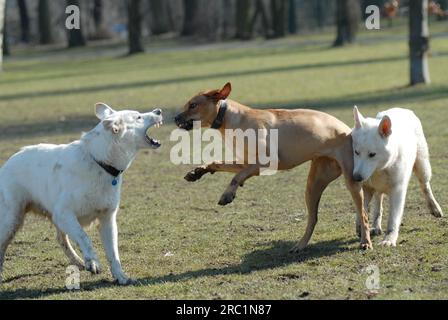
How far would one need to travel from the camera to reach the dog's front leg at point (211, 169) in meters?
Result: 8.53

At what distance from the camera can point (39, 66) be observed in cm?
4606

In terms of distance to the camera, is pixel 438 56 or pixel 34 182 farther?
pixel 438 56

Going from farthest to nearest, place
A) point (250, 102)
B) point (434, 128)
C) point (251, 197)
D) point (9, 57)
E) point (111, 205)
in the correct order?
point (9, 57) → point (250, 102) → point (434, 128) → point (251, 197) → point (111, 205)

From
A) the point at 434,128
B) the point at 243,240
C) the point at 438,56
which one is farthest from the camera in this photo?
the point at 438,56

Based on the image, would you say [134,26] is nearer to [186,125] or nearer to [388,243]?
[186,125]

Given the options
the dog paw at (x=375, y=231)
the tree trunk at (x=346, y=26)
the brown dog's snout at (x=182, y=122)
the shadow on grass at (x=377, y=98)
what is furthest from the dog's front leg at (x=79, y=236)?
the tree trunk at (x=346, y=26)

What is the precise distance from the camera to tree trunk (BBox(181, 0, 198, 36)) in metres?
60.0

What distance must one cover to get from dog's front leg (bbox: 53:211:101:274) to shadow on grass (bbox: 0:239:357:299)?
22 cm

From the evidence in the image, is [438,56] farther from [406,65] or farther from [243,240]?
[243,240]

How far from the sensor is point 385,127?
854 cm

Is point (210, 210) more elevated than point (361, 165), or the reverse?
point (361, 165)

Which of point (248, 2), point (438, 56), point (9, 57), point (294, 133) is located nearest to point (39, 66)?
point (9, 57)

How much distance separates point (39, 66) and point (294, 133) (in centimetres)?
3886

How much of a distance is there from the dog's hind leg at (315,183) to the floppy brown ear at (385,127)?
54 cm
